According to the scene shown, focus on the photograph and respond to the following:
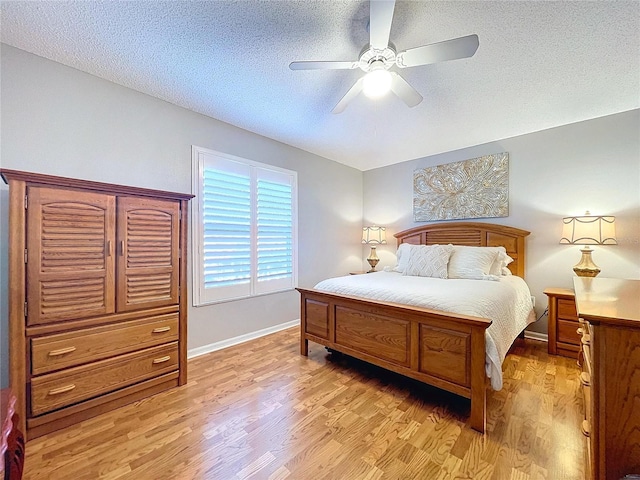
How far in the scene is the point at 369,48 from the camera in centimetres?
171

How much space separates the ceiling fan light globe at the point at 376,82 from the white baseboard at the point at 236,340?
9.33 feet

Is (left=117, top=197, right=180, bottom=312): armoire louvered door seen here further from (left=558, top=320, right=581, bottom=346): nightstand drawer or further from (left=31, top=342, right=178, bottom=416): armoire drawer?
A: (left=558, top=320, right=581, bottom=346): nightstand drawer

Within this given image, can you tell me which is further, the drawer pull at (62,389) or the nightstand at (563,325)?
the nightstand at (563,325)

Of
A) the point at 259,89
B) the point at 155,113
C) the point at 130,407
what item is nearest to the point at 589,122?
the point at 259,89

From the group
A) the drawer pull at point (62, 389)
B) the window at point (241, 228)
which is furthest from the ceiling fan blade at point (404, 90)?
the drawer pull at point (62, 389)

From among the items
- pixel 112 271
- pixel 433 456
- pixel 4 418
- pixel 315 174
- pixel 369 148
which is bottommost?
pixel 433 456

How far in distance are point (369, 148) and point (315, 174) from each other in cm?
87

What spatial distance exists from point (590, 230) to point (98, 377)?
4423 mm

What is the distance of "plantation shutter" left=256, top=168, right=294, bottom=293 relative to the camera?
11.2ft

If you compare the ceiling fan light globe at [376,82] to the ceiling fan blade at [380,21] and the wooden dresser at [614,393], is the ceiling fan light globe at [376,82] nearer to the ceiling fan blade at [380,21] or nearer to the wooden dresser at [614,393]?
the ceiling fan blade at [380,21]

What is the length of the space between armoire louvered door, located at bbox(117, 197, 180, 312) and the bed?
126cm

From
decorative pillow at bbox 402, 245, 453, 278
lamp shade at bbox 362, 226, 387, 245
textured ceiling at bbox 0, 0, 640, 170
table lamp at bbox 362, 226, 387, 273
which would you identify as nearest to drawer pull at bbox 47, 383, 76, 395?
textured ceiling at bbox 0, 0, 640, 170

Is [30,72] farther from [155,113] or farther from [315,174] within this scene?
[315,174]

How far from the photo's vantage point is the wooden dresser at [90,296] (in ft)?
5.26
